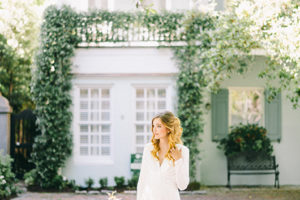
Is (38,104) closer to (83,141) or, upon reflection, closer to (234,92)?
(83,141)

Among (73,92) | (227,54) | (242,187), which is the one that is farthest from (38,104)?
(242,187)

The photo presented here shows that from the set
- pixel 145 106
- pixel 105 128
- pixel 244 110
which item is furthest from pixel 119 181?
pixel 244 110

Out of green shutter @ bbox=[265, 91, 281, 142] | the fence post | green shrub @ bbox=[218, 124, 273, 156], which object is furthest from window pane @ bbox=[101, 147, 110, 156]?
green shutter @ bbox=[265, 91, 281, 142]

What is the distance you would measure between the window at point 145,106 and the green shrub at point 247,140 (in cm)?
190

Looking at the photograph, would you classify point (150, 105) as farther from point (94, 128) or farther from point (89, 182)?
point (89, 182)

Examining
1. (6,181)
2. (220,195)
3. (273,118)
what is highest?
(273,118)

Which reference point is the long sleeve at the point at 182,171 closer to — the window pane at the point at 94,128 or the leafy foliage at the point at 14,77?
the window pane at the point at 94,128

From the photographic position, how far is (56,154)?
34.9 feet

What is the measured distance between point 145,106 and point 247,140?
2723 millimetres

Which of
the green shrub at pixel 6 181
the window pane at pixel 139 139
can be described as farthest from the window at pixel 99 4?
the green shrub at pixel 6 181

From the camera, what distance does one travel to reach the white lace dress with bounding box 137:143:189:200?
13.2ft

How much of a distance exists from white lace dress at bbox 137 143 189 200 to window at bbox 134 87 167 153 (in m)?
6.86

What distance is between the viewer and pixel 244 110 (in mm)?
11977

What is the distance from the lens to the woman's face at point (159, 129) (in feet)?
13.3
